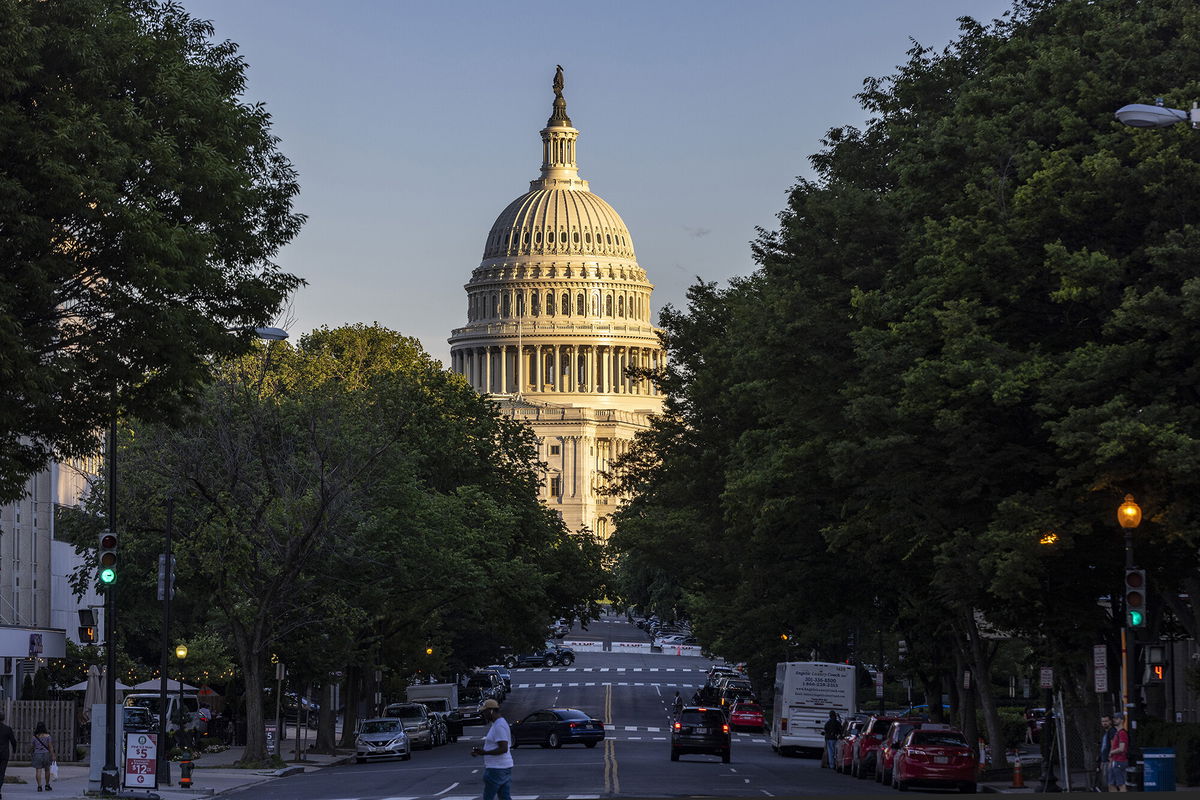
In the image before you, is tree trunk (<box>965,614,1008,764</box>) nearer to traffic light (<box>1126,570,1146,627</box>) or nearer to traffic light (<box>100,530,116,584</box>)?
traffic light (<box>1126,570,1146,627</box>)

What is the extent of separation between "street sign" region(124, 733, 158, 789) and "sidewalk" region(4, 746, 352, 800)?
22cm

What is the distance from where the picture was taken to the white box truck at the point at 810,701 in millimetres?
64375

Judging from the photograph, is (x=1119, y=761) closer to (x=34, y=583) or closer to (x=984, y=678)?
(x=984, y=678)

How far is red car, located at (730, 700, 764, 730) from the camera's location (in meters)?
85.1

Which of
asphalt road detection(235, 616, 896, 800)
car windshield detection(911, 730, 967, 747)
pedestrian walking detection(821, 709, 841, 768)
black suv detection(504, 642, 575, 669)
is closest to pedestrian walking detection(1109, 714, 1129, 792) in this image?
asphalt road detection(235, 616, 896, 800)

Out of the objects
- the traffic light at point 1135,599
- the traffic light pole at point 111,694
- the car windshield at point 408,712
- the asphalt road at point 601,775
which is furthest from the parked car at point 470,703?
the traffic light at point 1135,599

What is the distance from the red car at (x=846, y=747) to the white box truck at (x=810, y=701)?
26.1ft

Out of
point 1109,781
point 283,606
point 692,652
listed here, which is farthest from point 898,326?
point 692,652

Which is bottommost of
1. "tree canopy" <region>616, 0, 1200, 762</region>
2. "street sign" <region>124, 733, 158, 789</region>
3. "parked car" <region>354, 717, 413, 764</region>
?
"parked car" <region>354, 717, 413, 764</region>

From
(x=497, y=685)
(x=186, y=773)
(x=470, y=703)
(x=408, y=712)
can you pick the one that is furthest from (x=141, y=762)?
(x=497, y=685)

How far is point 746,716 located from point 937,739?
42.3 m

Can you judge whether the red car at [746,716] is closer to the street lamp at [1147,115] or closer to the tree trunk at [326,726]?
the tree trunk at [326,726]

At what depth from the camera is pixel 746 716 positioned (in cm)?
8512

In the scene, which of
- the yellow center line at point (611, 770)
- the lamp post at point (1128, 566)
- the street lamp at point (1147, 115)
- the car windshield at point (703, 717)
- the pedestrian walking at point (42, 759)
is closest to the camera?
the street lamp at point (1147, 115)
